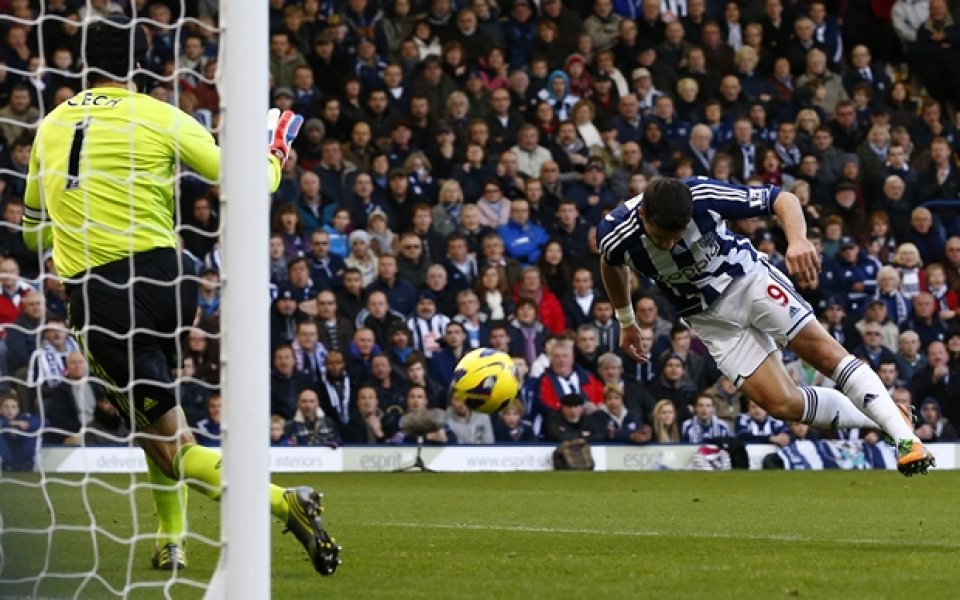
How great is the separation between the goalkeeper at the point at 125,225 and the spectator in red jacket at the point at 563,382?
10.1m

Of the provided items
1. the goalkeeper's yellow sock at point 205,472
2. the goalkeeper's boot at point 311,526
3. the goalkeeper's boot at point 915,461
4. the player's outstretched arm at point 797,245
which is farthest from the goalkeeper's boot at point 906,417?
the goalkeeper's yellow sock at point 205,472

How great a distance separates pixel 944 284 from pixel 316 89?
722 cm

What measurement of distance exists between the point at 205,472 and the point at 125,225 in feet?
3.63

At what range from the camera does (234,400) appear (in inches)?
224

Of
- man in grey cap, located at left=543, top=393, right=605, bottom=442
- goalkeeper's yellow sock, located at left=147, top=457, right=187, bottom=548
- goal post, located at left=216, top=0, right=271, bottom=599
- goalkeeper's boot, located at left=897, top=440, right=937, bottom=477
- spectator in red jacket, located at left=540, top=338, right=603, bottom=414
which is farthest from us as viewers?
spectator in red jacket, located at left=540, top=338, right=603, bottom=414

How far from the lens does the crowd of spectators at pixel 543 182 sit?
17094mm

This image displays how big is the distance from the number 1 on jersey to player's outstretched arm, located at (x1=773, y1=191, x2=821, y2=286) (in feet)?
10.5

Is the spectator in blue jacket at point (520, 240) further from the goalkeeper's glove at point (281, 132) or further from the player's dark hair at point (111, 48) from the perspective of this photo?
the player's dark hair at point (111, 48)

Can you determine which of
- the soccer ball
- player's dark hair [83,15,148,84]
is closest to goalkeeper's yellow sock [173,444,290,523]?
player's dark hair [83,15,148,84]

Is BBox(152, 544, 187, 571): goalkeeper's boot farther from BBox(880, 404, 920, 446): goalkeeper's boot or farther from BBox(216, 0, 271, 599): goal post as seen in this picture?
BBox(880, 404, 920, 446): goalkeeper's boot

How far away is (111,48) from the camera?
6.89 metres

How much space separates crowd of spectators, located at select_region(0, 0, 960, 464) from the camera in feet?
56.1

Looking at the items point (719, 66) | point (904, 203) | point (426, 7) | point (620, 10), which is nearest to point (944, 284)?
point (904, 203)

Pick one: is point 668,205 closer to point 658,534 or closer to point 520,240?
point 658,534
